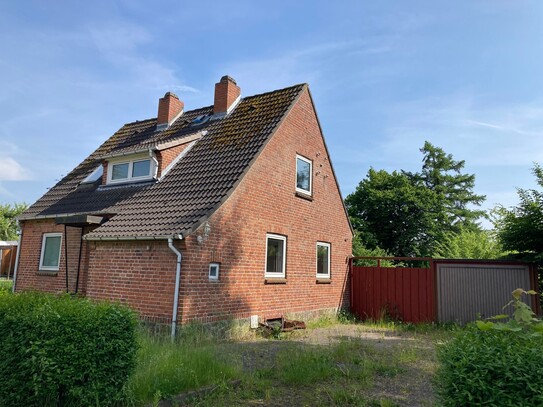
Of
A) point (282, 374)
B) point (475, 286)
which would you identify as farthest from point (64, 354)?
point (475, 286)

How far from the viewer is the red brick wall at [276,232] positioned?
32.8ft

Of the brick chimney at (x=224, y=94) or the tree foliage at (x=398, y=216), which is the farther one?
the tree foliage at (x=398, y=216)

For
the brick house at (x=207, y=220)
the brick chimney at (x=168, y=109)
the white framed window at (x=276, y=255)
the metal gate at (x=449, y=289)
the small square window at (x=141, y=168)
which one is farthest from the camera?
the brick chimney at (x=168, y=109)

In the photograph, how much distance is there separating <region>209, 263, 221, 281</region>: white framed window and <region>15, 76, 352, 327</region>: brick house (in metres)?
0.03

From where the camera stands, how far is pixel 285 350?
8734 mm

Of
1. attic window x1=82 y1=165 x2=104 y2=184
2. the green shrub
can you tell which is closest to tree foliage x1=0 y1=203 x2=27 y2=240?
the green shrub

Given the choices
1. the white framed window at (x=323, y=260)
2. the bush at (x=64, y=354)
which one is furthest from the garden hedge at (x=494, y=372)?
the white framed window at (x=323, y=260)

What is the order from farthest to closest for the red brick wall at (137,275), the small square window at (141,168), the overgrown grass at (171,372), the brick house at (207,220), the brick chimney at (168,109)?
the brick chimney at (168,109)
the small square window at (141,168)
the brick house at (207,220)
the red brick wall at (137,275)
the overgrown grass at (171,372)

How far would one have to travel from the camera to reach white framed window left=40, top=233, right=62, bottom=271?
13742mm

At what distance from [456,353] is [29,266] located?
14.7 meters

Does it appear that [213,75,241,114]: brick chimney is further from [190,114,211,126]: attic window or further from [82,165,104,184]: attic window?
[82,165,104,184]: attic window

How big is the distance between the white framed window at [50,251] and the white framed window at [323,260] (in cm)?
894

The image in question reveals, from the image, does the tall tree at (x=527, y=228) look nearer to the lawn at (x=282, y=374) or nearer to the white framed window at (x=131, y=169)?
the lawn at (x=282, y=374)

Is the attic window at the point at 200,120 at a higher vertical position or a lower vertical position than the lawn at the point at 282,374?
higher
